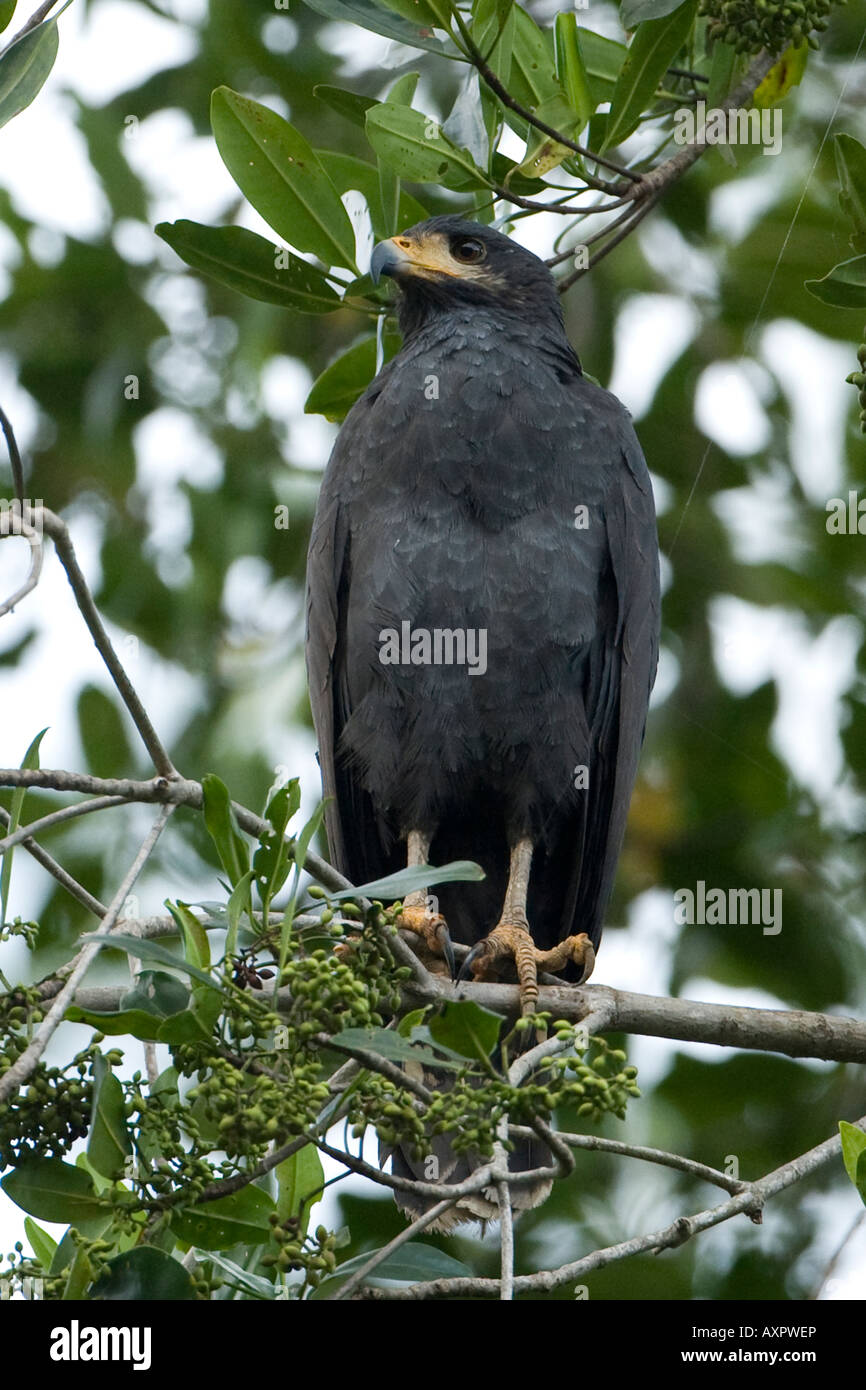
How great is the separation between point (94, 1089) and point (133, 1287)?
0.31m

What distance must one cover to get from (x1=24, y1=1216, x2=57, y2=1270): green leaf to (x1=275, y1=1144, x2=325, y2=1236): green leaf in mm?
618

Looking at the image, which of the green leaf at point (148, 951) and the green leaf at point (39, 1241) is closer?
the green leaf at point (148, 951)

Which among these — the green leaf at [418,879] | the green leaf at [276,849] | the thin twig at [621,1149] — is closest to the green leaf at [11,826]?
the green leaf at [276,849]

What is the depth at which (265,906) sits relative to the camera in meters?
2.65

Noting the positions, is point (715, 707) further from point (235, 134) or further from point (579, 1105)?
point (579, 1105)

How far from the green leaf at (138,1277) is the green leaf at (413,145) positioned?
2.67 m

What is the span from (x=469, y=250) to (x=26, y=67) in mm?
2079

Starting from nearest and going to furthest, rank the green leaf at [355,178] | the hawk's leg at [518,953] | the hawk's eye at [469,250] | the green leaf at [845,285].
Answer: the green leaf at [845,285]
the hawk's leg at [518,953]
the green leaf at [355,178]
the hawk's eye at [469,250]

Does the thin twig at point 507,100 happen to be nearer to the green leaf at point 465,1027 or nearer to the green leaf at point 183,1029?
the green leaf at point 465,1027

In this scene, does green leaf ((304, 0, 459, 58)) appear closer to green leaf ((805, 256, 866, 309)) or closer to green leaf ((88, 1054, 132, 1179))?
green leaf ((805, 256, 866, 309))

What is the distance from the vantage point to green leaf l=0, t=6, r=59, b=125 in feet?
10.9

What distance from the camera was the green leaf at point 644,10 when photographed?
391cm

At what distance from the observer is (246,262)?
13.8ft

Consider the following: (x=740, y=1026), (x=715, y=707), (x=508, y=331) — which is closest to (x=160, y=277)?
(x=508, y=331)
